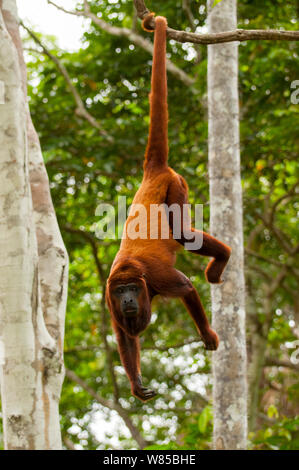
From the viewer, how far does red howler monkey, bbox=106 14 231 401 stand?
3.68 m

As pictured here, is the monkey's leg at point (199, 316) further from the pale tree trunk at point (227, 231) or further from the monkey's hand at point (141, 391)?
the pale tree trunk at point (227, 231)

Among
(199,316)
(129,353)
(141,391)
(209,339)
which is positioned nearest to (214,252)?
(199,316)

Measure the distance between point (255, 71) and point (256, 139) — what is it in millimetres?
798

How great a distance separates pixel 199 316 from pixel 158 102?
1.38 m

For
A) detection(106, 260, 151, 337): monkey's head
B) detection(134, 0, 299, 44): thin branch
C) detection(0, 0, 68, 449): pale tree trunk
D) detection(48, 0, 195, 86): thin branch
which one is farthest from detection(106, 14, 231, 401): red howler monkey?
detection(48, 0, 195, 86): thin branch

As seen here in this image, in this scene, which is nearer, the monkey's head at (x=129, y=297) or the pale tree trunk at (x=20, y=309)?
the pale tree trunk at (x=20, y=309)

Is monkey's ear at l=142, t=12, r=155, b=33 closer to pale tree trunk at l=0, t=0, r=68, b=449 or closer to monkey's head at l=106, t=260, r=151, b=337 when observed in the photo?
pale tree trunk at l=0, t=0, r=68, b=449

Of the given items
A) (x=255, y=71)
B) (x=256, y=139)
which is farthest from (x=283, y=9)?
(x=256, y=139)

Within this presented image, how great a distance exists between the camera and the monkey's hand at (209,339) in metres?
4.09

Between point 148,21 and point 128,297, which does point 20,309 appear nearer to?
point 128,297

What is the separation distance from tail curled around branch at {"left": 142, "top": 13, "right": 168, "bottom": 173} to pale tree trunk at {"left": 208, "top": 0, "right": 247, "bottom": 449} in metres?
1.02

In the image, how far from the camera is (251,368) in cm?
880

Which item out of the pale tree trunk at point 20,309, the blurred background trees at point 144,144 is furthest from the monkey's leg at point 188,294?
the blurred background trees at point 144,144
